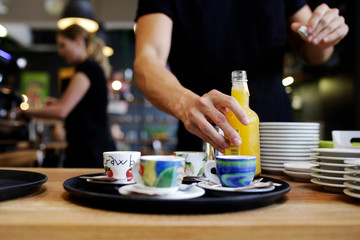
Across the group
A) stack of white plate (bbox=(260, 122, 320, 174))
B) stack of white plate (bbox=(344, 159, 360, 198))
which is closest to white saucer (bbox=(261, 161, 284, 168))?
stack of white plate (bbox=(260, 122, 320, 174))

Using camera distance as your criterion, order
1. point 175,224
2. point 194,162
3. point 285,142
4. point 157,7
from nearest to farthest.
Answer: point 175,224 < point 194,162 < point 285,142 < point 157,7

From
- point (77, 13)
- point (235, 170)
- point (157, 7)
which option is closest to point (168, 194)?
point (235, 170)

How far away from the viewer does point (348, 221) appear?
0.60 meters

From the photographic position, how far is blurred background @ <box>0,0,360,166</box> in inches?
114

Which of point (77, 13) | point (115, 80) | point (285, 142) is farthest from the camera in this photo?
point (115, 80)

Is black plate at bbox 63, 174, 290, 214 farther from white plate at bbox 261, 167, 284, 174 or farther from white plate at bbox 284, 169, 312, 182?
white plate at bbox 261, 167, 284, 174

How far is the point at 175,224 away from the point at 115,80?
618 centimetres

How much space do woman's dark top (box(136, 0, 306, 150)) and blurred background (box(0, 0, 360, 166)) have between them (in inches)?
9.5

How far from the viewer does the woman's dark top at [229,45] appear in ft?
5.12

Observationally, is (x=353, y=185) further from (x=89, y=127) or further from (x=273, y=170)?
(x=89, y=127)

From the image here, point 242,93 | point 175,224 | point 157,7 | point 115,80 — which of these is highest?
point 115,80

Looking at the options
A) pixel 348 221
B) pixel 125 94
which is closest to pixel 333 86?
pixel 348 221

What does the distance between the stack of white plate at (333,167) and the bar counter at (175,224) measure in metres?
0.21

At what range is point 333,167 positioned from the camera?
0.91m
